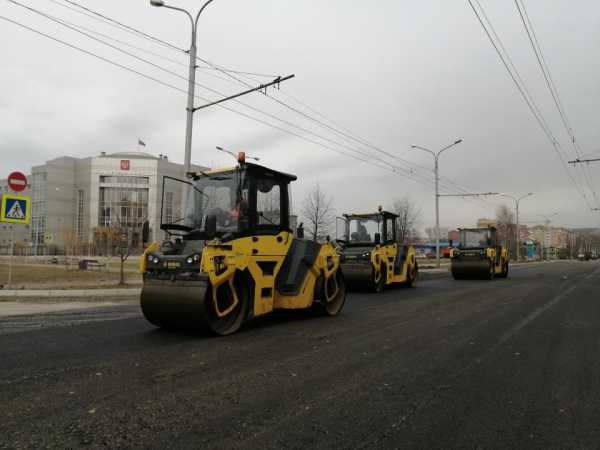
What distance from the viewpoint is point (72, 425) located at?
3100 mm

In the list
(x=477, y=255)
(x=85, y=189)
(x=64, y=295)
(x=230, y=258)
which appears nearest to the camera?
(x=230, y=258)

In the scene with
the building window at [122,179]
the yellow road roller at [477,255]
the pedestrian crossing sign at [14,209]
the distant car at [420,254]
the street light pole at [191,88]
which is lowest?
the distant car at [420,254]

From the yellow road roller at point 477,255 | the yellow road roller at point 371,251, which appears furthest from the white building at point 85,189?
the yellow road roller at point 371,251

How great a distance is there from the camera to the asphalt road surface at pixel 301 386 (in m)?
3.02

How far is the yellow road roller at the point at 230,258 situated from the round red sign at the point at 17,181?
746 cm

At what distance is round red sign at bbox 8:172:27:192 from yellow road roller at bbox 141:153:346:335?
746 cm

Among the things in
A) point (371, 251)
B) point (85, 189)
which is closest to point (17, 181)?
point (371, 251)

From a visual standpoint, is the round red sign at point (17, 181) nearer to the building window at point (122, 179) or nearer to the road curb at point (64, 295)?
the road curb at point (64, 295)

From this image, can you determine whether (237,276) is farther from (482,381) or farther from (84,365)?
(482,381)

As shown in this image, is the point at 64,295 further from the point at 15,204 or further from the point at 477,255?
the point at 477,255

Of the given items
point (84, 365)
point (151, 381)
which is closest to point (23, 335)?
point (84, 365)

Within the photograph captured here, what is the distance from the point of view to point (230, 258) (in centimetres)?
611

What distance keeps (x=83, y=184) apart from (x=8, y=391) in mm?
82522

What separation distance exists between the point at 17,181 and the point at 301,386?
38.0ft
